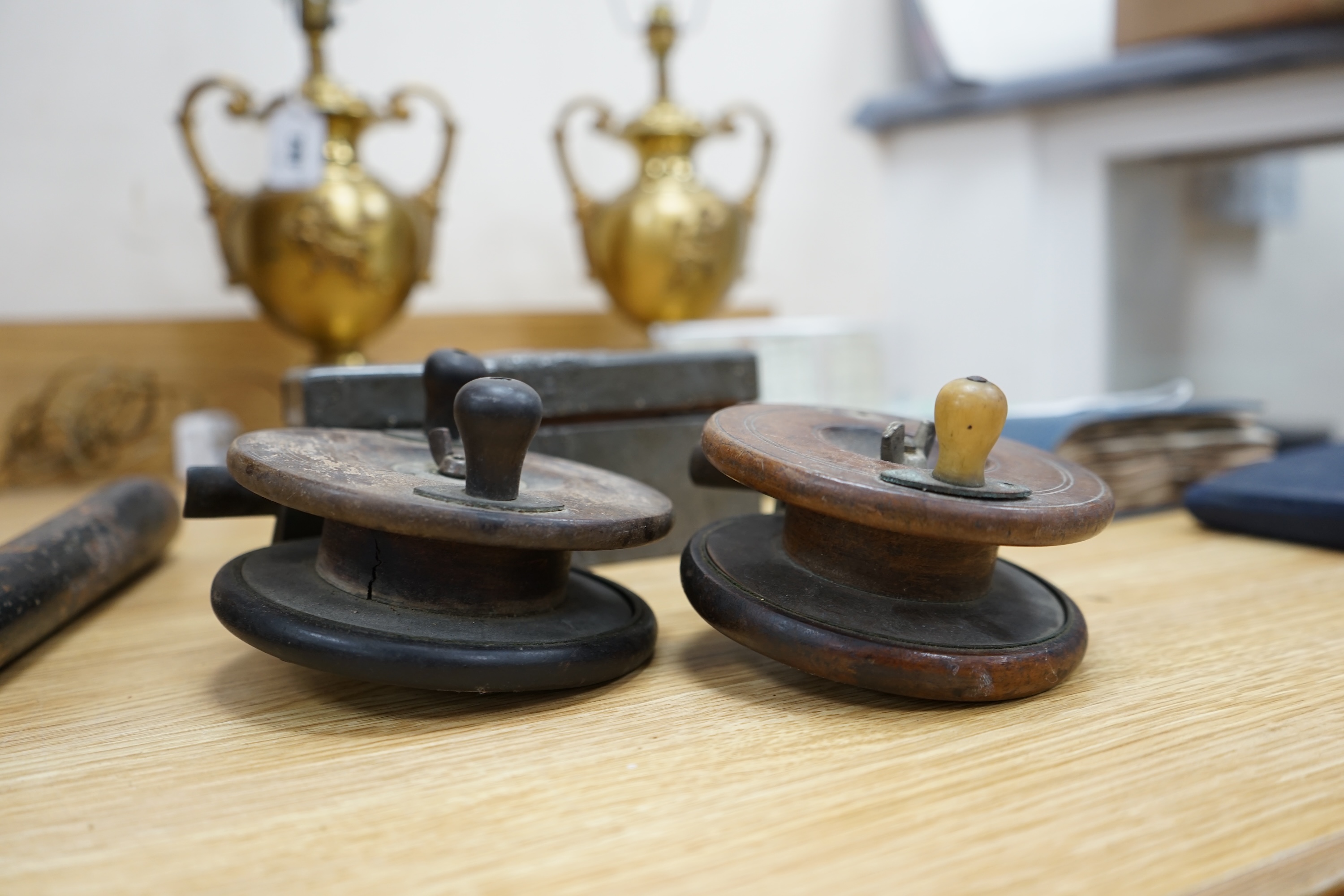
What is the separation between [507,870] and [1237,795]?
0.27 metres

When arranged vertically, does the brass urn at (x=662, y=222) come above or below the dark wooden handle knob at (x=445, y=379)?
above

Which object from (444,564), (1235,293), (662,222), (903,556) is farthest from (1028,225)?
(444,564)

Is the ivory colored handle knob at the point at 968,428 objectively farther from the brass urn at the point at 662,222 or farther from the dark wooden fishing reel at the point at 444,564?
the brass urn at the point at 662,222

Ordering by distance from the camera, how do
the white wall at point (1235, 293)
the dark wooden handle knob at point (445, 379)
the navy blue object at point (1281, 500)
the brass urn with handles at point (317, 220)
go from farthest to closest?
1. the white wall at point (1235, 293)
2. the brass urn with handles at point (317, 220)
3. the navy blue object at point (1281, 500)
4. the dark wooden handle knob at point (445, 379)

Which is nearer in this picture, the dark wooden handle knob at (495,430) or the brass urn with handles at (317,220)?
the dark wooden handle knob at (495,430)

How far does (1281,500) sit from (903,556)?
1.68 feet

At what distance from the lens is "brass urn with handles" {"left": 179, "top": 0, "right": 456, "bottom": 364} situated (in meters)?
1.04

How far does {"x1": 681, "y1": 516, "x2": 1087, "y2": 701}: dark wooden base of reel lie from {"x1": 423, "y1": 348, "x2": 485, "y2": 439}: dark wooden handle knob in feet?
0.53

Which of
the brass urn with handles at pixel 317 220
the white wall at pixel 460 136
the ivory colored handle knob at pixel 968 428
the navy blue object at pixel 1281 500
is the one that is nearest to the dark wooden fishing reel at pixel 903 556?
the ivory colored handle knob at pixel 968 428

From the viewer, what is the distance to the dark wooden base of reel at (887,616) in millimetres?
455

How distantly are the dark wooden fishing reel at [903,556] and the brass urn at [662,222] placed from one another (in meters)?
0.70

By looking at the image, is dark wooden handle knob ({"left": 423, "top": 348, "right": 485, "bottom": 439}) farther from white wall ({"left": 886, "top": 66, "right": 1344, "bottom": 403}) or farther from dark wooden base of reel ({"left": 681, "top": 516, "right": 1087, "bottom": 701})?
white wall ({"left": 886, "top": 66, "right": 1344, "bottom": 403})

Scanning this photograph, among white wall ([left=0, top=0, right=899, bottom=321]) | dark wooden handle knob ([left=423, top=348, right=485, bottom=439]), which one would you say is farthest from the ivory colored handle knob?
white wall ([left=0, top=0, right=899, bottom=321])

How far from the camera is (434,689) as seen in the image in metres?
0.45
